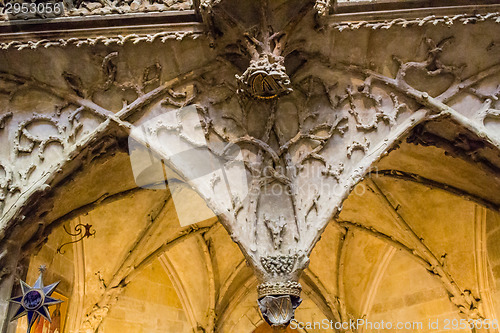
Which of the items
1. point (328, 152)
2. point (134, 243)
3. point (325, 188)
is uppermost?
point (134, 243)

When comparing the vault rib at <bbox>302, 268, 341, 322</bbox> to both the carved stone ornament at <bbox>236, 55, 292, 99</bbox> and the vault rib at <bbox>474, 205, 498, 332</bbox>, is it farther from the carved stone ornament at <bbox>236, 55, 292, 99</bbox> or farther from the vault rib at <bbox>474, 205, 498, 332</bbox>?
the carved stone ornament at <bbox>236, 55, 292, 99</bbox>

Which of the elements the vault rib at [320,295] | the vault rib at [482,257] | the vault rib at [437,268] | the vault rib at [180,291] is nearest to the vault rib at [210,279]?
the vault rib at [180,291]

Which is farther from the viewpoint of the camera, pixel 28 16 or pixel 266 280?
pixel 28 16

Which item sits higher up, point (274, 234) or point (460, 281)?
point (460, 281)

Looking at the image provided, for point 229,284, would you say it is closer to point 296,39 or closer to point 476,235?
point 476,235

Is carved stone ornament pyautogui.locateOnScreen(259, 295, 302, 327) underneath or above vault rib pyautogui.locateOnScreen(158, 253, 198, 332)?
underneath

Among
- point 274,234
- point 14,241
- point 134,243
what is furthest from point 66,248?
point 274,234

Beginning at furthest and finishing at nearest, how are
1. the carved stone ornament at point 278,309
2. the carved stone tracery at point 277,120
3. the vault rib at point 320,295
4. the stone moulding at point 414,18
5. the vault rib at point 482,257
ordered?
the vault rib at point 320,295, the vault rib at point 482,257, the stone moulding at point 414,18, the carved stone tracery at point 277,120, the carved stone ornament at point 278,309

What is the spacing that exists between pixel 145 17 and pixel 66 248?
363cm

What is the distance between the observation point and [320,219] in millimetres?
4371

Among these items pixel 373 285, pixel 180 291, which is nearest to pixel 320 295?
pixel 373 285

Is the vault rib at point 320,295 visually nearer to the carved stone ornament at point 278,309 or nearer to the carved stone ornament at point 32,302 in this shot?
the carved stone ornament at point 278,309

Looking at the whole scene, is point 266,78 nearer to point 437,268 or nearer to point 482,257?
point 437,268

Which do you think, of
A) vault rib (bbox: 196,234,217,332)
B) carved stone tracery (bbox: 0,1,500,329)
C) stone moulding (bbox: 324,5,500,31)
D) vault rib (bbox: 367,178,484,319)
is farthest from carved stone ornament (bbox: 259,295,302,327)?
vault rib (bbox: 196,234,217,332)
